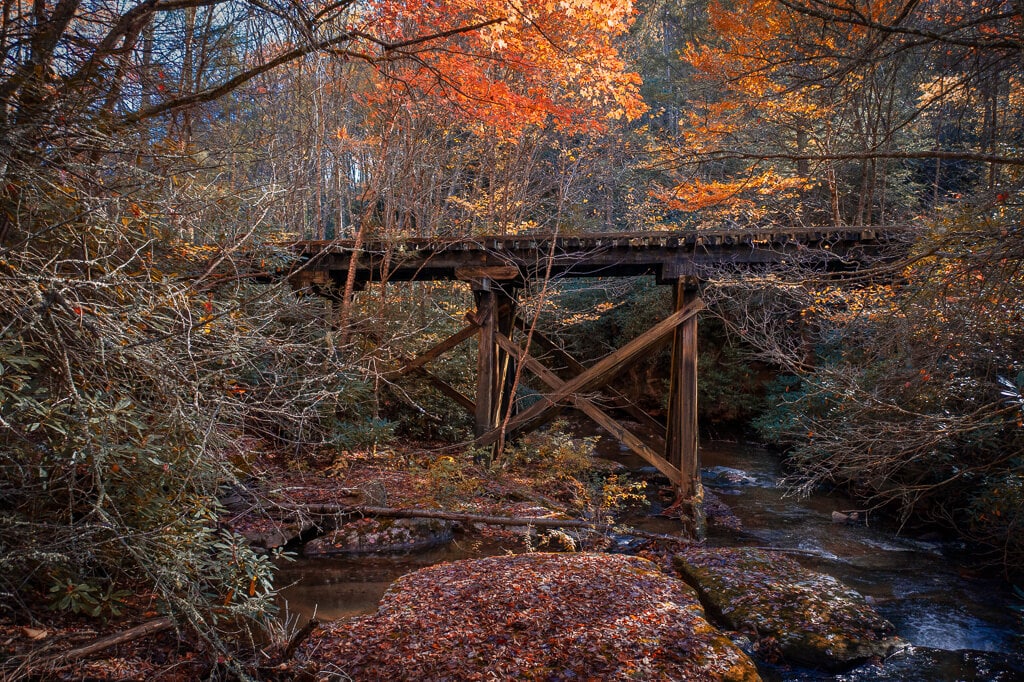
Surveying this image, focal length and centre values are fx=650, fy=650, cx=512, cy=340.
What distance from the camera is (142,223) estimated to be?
424 cm

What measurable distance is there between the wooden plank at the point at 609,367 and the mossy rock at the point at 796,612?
2.94 metres

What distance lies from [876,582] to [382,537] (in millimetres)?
4868

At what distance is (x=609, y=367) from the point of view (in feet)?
26.2

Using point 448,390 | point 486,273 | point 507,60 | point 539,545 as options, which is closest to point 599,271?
point 486,273

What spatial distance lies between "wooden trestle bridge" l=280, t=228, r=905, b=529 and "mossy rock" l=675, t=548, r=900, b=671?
82.3 inches

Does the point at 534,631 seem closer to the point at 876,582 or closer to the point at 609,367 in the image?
the point at 876,582

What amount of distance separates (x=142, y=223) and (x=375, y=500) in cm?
383

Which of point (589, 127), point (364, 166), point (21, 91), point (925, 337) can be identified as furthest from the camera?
point (589, 127)

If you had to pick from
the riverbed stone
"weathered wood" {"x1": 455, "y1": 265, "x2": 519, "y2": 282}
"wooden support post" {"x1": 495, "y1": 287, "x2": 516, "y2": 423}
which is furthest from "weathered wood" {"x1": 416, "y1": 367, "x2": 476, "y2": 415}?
the riverbed stone

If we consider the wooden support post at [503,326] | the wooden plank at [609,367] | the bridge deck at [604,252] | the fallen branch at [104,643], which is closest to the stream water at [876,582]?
the fallen branch at [104,643]

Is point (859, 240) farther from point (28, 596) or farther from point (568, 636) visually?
point (28, 596)

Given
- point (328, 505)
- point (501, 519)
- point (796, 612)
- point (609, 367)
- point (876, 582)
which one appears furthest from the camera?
point (609, 367)

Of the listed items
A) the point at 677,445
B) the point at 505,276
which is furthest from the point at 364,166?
the point at 677,445

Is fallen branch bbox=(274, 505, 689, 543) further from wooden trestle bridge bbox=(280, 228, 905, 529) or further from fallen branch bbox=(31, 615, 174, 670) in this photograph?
fallen branch bbox=(31, 615, 174, 670)
